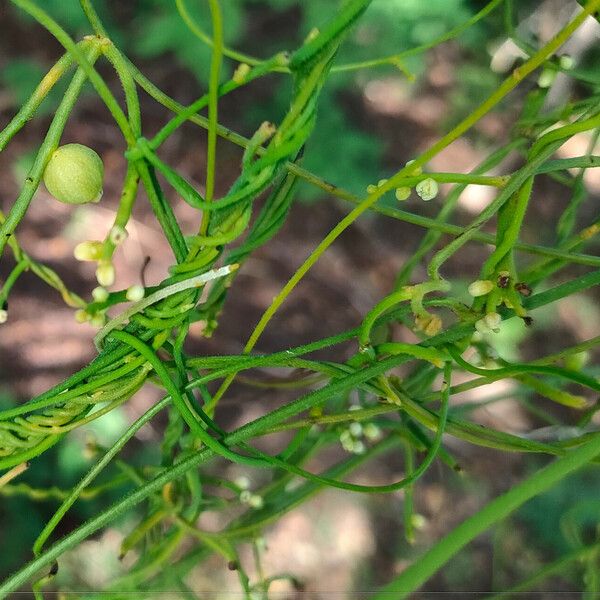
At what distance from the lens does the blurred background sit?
57.2 inches

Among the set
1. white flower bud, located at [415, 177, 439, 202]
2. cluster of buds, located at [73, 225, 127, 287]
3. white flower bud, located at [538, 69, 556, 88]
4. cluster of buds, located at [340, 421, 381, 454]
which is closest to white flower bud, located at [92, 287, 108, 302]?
cluster of buds, located at [73, 225, 127, 287]

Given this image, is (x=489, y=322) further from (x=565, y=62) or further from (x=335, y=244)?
(x=335, y=244)

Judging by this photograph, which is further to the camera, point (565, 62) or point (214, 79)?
point (565, 62)

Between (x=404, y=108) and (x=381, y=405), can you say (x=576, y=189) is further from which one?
(x=404, y=108)

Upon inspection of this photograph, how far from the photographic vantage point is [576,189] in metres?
0.71

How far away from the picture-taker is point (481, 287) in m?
0.51

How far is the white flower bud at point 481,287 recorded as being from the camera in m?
0.50

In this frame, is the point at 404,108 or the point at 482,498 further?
the point at 404,108

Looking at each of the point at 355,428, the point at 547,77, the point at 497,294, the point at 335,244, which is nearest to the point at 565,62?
the point at 547,77

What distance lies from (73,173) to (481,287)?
0.28 meters

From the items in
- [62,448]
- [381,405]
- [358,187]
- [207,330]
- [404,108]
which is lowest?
[381,405]

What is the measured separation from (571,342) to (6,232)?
4.62ft

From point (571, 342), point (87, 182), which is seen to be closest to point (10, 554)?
point (87, 182)

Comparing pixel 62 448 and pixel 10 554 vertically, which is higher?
pixel 62 448
